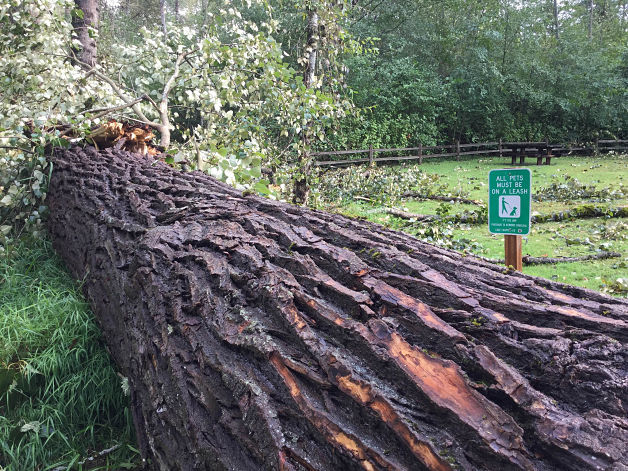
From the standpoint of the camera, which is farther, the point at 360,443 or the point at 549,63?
the point at 549,63

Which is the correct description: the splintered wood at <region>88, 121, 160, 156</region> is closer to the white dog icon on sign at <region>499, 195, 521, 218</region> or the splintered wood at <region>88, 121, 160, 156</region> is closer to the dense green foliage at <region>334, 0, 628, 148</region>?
the white dog icon on sign at <region>499, 195, 521, 218</region>

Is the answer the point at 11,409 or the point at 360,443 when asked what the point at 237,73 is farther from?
the point at 360,443

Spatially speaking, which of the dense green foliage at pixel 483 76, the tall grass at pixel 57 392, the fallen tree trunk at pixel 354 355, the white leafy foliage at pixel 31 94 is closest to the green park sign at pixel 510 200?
the fallen tree trunk at pixel 354 355

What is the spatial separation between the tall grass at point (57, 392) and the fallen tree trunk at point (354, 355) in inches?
17.9

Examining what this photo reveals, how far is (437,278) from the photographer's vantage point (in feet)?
4.98

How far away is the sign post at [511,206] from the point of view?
10.6 ft

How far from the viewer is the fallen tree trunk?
1001 millimetres

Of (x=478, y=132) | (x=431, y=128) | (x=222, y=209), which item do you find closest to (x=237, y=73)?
(x=222, y=209)

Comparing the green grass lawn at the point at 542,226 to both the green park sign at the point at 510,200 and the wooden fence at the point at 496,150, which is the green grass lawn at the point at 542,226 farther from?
the wooden fence at the point at 496,150

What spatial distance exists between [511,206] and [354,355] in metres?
2.55

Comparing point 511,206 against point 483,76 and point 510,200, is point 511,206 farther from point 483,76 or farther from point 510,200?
point 483,76

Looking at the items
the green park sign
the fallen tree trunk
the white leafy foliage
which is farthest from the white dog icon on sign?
the white leafy foliage

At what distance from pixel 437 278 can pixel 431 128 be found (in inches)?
900

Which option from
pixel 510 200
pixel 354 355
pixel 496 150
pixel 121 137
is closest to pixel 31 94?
pixel 121 137
